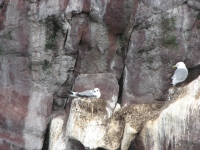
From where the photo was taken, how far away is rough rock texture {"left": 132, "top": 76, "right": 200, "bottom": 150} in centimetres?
1045

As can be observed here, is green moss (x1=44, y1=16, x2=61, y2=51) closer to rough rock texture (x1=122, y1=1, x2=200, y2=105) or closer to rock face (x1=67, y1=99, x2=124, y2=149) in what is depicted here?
rock face (x1=67, y1=99, x2=124, y2=149)

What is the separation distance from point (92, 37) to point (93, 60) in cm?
59

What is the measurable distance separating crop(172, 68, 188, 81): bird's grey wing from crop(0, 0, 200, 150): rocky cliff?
28 cm

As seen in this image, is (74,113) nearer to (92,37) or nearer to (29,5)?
(92,37)

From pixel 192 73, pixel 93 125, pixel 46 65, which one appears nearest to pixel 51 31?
pixel 46 65

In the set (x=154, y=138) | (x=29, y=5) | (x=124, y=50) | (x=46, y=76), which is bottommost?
(x=154, y=138)

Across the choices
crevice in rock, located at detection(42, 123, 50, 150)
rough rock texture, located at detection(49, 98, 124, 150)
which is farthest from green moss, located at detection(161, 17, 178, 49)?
crevice in rock, located at detection(42, 123, 50, 150)

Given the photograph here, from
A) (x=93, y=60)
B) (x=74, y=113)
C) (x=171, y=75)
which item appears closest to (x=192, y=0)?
(x=171, y=75)

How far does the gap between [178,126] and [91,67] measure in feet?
10.2

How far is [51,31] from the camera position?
12531 mm

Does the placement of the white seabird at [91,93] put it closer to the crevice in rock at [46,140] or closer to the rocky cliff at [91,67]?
the rocky cliff at [91,67]

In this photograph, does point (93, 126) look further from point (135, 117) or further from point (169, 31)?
point (169, 31)

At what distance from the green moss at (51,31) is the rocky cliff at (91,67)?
24 mm

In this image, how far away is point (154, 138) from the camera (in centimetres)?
1103
